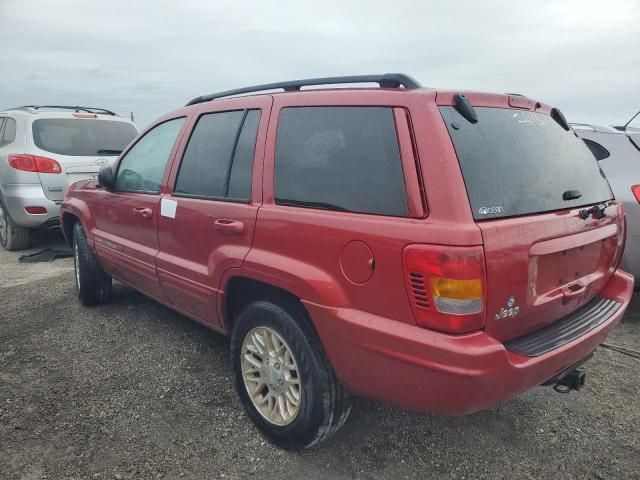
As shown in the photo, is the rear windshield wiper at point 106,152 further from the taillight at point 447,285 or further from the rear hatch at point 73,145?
the taillight at point 447,285

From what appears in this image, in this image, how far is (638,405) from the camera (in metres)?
2.83

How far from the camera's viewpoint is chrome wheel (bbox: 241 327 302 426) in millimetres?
2340

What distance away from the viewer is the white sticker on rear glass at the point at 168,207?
296 cm

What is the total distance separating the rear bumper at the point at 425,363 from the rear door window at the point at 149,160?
1721 mm

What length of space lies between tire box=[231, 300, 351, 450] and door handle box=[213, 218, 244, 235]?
0.37 metres

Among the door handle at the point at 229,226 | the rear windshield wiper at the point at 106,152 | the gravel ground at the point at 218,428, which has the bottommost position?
the gravel ground at the point at 218,428

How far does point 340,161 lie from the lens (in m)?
2.12

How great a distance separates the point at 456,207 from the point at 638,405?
6.56ft

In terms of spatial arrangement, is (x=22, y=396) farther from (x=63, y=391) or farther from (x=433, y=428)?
(x=433, y=428)

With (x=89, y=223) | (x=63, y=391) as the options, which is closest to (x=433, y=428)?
(x=63, y=391)

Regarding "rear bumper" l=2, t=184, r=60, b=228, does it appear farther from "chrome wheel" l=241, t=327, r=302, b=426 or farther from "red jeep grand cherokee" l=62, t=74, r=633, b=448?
"chrome wheel" l=241, t=327, r=302, b=426

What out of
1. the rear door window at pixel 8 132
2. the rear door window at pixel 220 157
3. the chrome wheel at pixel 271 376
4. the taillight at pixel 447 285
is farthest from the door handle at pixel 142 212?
the rear door window at pixel 8 132

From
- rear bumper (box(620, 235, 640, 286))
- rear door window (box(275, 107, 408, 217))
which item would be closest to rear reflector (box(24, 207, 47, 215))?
rear door window (box(275, 107, 408, 217))

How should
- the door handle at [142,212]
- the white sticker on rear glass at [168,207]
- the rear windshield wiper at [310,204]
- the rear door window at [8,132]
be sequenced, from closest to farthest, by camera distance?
the rear windshield wiper at [310,204], the white sticker on rear glass at [168,207], the door handle at [142,212], the rear door window at [8,132]
